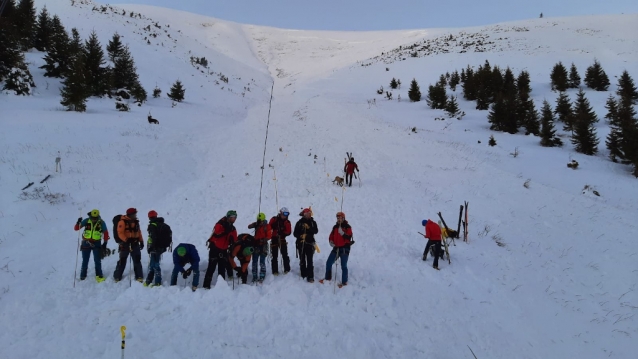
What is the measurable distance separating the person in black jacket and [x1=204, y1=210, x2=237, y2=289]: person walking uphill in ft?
5.39

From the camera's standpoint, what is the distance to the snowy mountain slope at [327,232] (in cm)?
604

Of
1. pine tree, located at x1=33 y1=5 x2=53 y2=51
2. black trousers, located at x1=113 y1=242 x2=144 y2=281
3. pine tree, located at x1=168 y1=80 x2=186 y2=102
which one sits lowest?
black trousers, located at x1=113 y1=242 x2=144 y2=281

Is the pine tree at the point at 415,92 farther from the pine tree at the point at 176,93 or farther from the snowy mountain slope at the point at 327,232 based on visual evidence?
the pine tree at the point at 176,93

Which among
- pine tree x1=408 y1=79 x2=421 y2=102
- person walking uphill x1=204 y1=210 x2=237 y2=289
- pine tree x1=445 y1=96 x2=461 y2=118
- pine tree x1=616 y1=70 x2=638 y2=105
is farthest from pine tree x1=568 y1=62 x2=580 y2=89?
person walking uphill x1=204 y1=210 x2=237 y2=289

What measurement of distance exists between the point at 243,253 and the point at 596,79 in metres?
39.5

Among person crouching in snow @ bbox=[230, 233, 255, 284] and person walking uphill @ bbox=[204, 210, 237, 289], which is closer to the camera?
→ person walking uphill @ bbox=[204, 210, 237, 289]

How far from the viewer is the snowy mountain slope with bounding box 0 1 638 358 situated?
6043mm

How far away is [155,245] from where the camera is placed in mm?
7352

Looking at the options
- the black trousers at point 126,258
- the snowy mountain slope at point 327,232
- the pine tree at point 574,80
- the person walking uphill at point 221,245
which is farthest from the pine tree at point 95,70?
the pine tree at point 574,80

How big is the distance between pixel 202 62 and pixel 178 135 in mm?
28539

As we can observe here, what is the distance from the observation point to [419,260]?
30.8 feet

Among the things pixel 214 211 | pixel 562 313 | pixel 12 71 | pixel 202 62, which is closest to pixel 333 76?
pixel 202 62

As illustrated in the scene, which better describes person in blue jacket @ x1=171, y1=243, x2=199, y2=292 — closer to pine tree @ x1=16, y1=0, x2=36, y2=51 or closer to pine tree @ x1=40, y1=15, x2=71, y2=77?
pine tree @ x1=40, y1=15, x2=71, y2=77

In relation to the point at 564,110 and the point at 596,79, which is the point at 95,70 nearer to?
the point at 564,110
